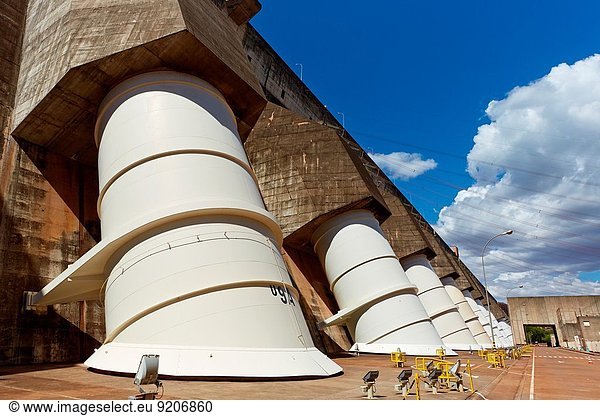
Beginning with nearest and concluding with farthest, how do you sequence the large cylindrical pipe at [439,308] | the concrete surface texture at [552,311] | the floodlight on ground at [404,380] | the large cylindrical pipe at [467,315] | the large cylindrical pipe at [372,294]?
1. the floodlight on ground at [404,380]
2. the large cylindrical pipe at [372,294]
3. the large cylindrical pipe at [439,308]
4. the large cylindrical pipe at [467,315]
5. the concrete surface texture at [552,311]

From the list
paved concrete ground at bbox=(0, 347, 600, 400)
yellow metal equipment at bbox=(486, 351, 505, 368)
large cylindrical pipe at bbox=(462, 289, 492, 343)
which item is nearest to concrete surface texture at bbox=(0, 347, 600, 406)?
paved concrete ground at bbox=(0, 347, 600, 400)

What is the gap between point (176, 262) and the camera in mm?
10203

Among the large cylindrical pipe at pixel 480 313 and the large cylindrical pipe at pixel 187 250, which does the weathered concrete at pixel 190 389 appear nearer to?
the large cylindrical pipe at pixel 187 250

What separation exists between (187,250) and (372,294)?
41.6ft

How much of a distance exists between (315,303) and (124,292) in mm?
15251

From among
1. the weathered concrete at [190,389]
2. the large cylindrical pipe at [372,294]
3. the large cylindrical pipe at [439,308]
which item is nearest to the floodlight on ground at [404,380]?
the weathered concrete at [190,389]

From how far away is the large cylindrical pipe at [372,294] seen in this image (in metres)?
20.6

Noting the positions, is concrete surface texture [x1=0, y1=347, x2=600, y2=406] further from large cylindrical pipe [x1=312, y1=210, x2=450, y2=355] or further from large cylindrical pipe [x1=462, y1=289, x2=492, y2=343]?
large cylindrical pipe [x1=462, y1=289, x2=492, y2=343]

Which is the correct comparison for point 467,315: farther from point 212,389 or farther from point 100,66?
point 100,66

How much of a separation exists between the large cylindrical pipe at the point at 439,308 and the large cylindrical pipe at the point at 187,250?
2301 cm

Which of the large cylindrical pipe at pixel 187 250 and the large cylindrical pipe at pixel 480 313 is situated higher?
the large cylindrical pipe at pixel 187 250

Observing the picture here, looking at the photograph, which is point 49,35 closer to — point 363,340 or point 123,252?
point 123,252

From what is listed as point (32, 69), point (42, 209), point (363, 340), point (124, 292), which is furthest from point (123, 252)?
point (363, 340)
